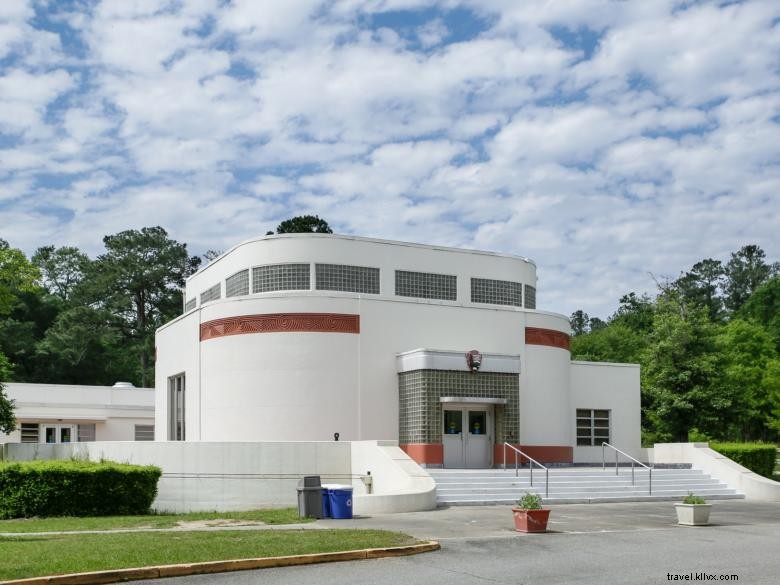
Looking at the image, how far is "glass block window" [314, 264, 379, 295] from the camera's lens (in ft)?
113

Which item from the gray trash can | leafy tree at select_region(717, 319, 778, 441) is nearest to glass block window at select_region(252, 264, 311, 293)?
the gray trash can

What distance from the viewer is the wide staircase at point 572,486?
27.0 m

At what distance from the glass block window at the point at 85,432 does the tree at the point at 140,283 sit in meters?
28.1

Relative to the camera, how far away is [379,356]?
33.3m

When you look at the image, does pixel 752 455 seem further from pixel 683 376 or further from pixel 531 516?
pixel 531 516

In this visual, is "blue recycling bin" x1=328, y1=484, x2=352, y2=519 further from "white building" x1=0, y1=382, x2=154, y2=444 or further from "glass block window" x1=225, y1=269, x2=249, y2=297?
"white building" x1=0, y1=382, x2=154, y2=444

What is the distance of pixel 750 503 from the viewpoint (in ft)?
93.1

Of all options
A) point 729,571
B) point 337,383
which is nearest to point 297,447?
point 337,383

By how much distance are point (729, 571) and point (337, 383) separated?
19901 mm

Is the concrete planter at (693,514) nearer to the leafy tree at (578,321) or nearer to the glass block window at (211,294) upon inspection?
the glass block window at (211,294)

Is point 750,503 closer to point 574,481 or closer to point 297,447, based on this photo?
point 574,481

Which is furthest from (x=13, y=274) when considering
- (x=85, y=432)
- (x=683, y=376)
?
(x=85, y=432)

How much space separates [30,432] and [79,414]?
3.26m

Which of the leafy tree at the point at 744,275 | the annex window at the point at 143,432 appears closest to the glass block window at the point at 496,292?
the annex window at the point at 143,432
